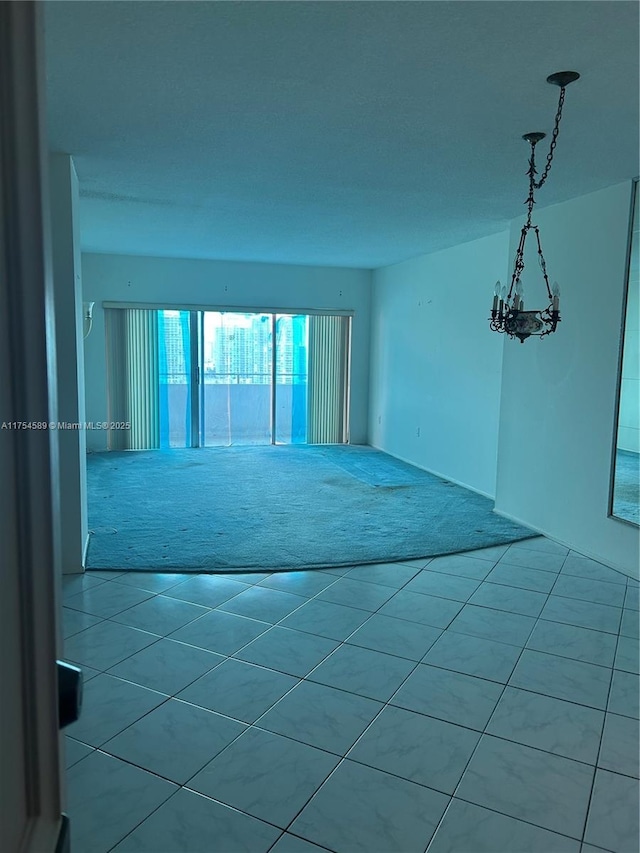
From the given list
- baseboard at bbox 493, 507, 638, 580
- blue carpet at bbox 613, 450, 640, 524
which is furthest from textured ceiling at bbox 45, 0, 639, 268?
baseboard at bbox 493, 507, 638, 580

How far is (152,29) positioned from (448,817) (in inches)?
106

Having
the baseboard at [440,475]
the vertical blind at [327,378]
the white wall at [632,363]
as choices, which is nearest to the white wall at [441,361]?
the baseboard at [440,475]

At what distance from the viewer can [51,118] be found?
289 centimetres

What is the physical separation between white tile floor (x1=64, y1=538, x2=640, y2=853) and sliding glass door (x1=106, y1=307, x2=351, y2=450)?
4.44 meters

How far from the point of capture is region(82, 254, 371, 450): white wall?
742cm

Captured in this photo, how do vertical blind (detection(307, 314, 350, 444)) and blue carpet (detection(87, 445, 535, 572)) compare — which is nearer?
blue carpet (detection(87, 445, 535, 572))

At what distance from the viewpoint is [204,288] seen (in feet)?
25.3

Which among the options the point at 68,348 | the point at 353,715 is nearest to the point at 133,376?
the point at 68,348

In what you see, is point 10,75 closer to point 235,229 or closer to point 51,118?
point 51,118

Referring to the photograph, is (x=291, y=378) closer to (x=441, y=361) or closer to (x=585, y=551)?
(x=441, y=361)

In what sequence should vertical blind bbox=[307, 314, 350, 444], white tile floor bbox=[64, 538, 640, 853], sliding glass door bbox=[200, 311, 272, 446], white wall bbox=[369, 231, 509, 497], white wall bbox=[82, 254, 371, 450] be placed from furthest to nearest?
vertical blind bbox=[307, 314, 350, 444] < sliding glass door bbox=[200, 311, 272, 446] < white wall bbox=[82, 254, 371, 450] < white wall bbox=[369, 231, 509, 497] < white tile floor bbox=[64, 538, 640, 853]

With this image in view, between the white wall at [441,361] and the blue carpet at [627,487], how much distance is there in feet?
5.95

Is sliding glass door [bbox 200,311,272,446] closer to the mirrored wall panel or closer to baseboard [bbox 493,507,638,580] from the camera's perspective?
baseboard [bbox 493,507,638,580]

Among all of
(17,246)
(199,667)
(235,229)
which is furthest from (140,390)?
(17,246)
